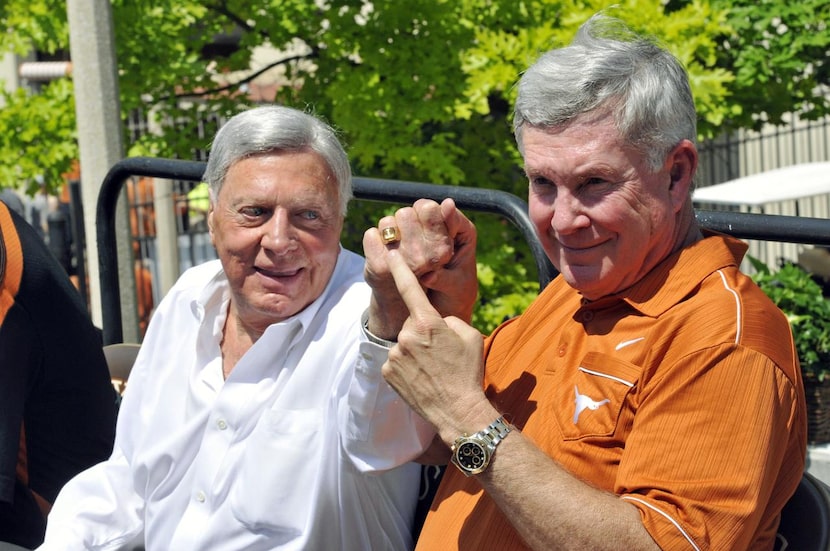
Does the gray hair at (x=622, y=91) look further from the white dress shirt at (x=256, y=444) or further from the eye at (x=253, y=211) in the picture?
the eye at (x=253, y=211)

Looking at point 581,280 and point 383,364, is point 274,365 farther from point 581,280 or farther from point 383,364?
point 581,280

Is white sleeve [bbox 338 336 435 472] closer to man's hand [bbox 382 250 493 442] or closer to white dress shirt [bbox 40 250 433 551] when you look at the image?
white dress shirt [bbox 40 250 433 551]

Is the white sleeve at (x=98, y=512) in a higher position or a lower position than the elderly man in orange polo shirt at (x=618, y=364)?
lower

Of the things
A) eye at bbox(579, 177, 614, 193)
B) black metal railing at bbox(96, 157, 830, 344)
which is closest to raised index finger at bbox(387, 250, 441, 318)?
eye at bbox(579, 177, 614, 193)

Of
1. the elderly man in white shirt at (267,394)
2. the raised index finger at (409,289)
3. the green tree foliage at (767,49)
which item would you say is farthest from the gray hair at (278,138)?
the green tree foliage at (767,49)

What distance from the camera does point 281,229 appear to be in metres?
2.62

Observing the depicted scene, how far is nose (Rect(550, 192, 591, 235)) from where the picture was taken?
6.61ft

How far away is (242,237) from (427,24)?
3.68 metres

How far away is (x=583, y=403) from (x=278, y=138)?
1008 mm

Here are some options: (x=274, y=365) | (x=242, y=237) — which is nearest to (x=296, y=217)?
(x=242, y=237)

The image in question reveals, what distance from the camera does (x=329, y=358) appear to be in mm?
2531

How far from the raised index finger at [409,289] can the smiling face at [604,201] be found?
25 centimetres

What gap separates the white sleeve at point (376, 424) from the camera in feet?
7.30

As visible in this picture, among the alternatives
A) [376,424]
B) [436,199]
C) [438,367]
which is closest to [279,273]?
[436,199]
